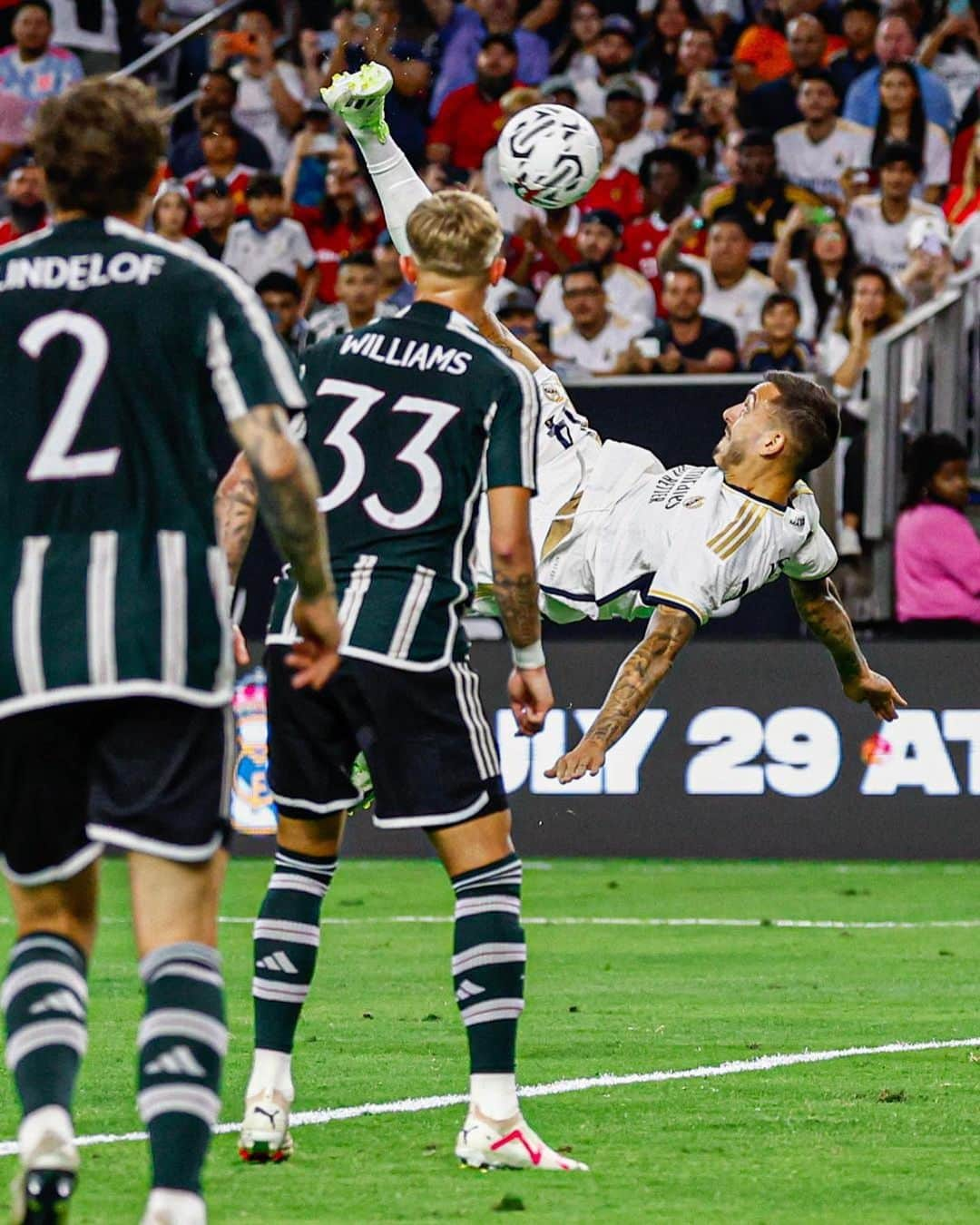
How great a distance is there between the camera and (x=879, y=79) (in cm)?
1702

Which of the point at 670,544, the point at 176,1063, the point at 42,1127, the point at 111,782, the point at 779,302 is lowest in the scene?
the point at 42,1127

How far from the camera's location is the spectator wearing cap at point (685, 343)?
1448 centimetres

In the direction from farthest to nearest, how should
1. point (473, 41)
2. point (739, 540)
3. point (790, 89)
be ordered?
point (473, 41) → point (790, 89) → point (739, 540)

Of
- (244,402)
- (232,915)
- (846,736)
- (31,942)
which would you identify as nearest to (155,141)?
(244,402)

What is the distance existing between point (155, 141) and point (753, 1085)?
3.68m

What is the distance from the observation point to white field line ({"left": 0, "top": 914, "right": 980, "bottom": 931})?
11.2 m

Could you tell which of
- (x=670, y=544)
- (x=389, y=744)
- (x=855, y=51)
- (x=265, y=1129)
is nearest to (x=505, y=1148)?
(x=265, y=1129)

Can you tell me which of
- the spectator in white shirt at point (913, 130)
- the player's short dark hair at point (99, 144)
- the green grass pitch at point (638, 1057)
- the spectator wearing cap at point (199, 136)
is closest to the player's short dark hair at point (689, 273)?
the spectator in white shirt at point (913, 130)

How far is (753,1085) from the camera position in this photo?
6.97 m

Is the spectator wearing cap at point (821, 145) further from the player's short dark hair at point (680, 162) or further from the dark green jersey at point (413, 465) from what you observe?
the dark green jersey at point (413, 465)

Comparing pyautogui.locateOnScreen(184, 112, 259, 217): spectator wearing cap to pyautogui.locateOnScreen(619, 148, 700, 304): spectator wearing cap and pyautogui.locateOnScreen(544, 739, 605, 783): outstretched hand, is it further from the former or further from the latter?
pyautogui.locateOnScreen(544, 739, 605, 783): outstretched hand

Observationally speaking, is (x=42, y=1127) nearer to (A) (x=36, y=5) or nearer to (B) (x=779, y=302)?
(B) (x=779, y=302)

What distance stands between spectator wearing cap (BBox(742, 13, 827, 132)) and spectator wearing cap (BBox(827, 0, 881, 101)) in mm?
170

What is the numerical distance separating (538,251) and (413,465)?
11388mm
